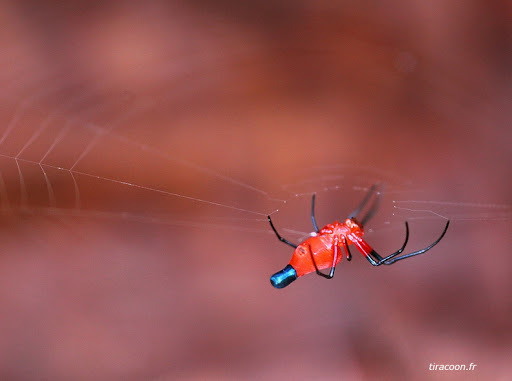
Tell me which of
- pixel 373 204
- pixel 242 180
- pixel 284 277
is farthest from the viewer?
pixel 242 180

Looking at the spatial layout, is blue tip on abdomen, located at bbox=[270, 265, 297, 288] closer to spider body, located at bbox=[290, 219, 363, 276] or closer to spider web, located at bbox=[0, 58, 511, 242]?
spider body, located at bbox=[290, 219, 363, 276]

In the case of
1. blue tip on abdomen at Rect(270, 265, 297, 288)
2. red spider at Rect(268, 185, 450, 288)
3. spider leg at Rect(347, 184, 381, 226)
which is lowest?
blue tip on abdomen at Rect(270, 265, 297, 288)

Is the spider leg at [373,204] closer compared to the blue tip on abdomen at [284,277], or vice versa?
the blue tip on abdomen at [284,277]

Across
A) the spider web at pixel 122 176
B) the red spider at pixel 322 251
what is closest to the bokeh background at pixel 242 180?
the spider web at pixel 122 176

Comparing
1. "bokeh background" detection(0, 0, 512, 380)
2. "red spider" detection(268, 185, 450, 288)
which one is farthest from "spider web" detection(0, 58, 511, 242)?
"red spider" detection(268, 185, 450, 288)

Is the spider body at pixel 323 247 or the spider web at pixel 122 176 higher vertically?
the spider web at pixel 122 176

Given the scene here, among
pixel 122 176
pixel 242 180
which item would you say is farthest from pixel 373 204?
pixel 122 176

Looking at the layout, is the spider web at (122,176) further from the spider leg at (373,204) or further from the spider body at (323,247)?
the spider body at (323,247)

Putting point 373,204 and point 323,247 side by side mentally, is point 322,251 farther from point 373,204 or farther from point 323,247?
point 373,204

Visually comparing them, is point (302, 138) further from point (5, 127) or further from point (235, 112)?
point (5, 127)
